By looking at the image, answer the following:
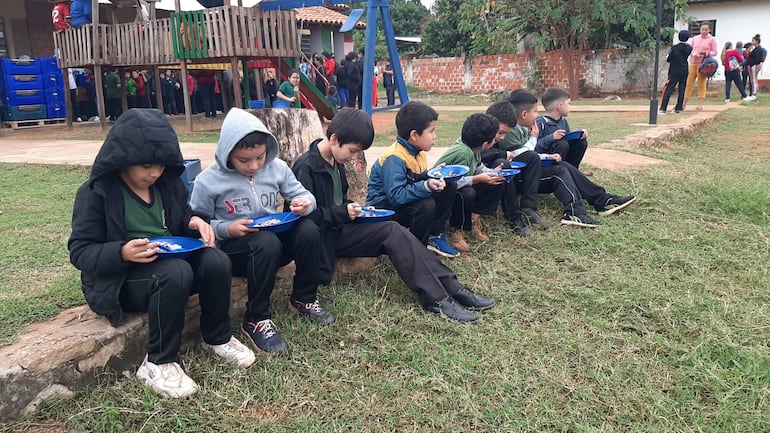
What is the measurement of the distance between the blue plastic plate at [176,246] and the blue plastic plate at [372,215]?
0.86m

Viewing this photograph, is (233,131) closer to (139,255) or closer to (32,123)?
→ (139,255)

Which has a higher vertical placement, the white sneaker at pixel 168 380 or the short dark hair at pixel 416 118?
the short dark hair at pixel 416 118

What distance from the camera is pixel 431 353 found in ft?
8.09

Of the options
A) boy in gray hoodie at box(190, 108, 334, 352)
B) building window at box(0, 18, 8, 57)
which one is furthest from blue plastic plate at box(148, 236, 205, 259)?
building window at box(0, 18, 8, 57)

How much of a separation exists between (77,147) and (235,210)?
20.3ft

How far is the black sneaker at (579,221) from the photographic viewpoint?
4113 millimetres

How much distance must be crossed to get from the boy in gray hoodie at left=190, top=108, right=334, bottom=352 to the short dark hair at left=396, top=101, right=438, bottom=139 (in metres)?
0.77

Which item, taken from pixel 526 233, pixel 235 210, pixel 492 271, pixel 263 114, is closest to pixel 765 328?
pixel 492 271

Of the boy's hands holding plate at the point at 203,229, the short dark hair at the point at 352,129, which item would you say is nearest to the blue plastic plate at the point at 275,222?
the boy's hands holding plate at the point at 203,229

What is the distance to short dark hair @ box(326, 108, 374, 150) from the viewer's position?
2.90 m

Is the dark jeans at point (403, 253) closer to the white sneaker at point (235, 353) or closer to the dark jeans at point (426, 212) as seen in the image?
the dark jeans at point (426, 212)

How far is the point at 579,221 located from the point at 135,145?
2.97 m

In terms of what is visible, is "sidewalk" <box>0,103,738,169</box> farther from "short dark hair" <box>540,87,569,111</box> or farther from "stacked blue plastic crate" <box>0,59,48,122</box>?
"stacked blue plastic crate" <box>0,59,48,122</box>

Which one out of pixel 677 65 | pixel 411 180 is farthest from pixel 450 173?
pixel 677 65
